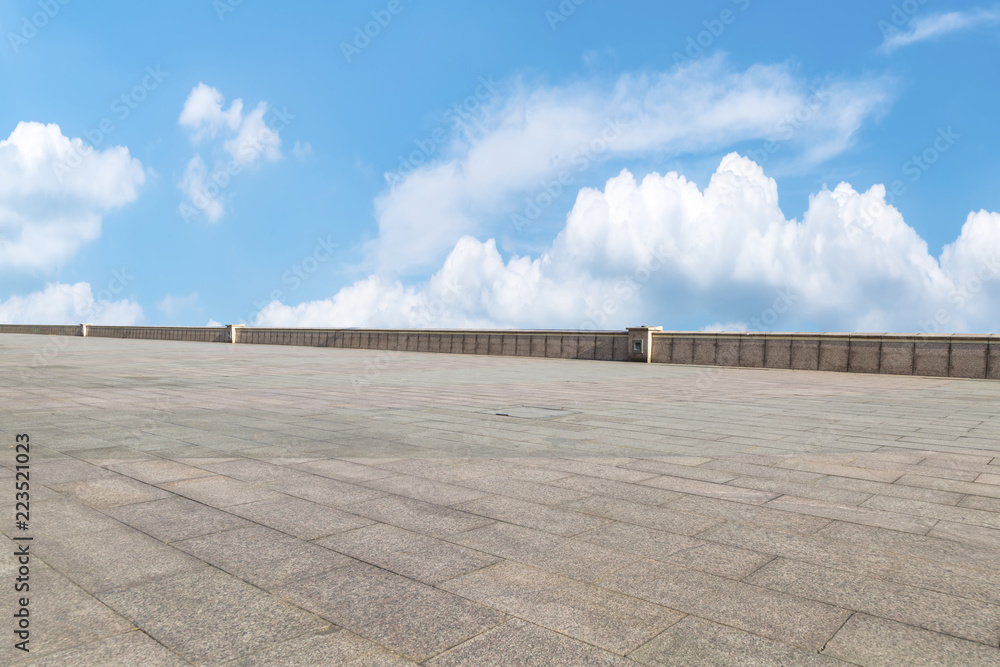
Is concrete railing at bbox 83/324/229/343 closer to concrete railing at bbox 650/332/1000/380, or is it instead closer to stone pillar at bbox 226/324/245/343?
stone pillar at bbox 226/324/245/343

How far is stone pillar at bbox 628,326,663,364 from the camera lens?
70.4 ft

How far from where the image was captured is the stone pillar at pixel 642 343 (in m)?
21.5

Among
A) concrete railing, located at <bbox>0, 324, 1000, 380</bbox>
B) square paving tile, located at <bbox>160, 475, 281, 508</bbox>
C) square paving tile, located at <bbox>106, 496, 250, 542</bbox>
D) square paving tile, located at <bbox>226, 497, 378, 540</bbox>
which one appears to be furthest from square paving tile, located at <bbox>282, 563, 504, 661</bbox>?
concrete railing, located at <bbox>0, 324, 1000, 380</bbox>

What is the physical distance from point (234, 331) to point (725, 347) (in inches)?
1065

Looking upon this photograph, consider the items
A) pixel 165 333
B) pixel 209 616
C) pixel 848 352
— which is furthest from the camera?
pixel 165 333

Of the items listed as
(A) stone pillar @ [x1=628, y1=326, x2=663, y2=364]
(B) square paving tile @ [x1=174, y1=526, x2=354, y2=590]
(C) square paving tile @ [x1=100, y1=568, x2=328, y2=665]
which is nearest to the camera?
(C) square paving tile @ [x1=100, y1=568, x2=328, y2=665]

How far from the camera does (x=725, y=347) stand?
65.9ft

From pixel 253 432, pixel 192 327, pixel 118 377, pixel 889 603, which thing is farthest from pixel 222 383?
pixel 192 327

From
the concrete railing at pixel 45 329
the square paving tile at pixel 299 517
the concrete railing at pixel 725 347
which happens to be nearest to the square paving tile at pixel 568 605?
the square paving tile at pixel 299 517

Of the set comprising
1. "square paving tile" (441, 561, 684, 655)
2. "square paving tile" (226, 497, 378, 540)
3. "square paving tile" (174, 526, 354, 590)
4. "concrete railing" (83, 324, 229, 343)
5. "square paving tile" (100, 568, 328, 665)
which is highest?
"concrete railing" (83, 324, 229, 343)

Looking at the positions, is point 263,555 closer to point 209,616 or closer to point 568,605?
point 209,616

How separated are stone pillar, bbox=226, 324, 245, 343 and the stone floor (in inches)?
1152

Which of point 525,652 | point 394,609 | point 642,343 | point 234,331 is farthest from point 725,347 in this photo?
point 234,331

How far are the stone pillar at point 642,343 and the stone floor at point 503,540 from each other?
13.2 metres
